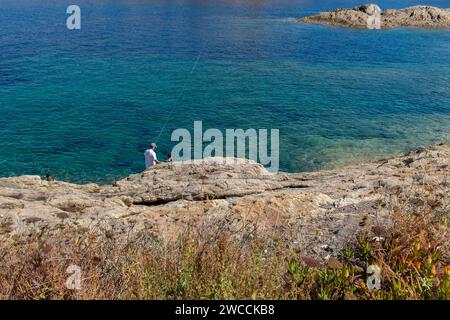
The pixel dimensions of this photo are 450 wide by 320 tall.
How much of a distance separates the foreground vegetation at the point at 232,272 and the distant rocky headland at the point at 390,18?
287ft

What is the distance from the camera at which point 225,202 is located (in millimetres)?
13594

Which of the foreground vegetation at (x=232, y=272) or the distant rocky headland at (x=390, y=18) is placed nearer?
the foreground vegetation at (x=232, y=272)

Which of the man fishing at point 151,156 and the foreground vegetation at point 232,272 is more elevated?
the foreground vegetation at point 232,272

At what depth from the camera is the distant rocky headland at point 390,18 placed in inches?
3460

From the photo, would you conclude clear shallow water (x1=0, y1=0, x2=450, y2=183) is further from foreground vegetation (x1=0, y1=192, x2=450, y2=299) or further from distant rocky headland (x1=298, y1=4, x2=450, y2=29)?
foreground vegetation (x1=0, y1=192, x2=450, y2=299)

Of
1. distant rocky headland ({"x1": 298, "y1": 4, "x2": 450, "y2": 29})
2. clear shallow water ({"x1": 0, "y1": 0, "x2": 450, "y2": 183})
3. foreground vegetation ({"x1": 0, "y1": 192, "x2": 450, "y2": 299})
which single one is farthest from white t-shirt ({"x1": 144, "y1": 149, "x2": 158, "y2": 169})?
distant rocky headland ({"x1": 298, "y1": 4, "x2": 450, "y2": 29})

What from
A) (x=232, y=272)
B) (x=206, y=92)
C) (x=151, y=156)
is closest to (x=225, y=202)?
(x=232, y=272)

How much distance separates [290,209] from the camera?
12.6 meters

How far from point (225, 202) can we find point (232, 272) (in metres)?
6.80

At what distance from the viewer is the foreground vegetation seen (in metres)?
6.49

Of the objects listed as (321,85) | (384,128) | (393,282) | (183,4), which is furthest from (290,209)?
(183,4)

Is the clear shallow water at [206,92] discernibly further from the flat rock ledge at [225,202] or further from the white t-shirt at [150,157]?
the flat rock ledge at [225,202]

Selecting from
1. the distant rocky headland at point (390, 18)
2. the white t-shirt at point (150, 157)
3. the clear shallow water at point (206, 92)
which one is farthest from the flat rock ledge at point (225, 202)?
the distant rocky headland at point (390, 18)

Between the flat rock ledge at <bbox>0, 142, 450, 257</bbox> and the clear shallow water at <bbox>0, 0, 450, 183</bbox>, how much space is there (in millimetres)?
7774
